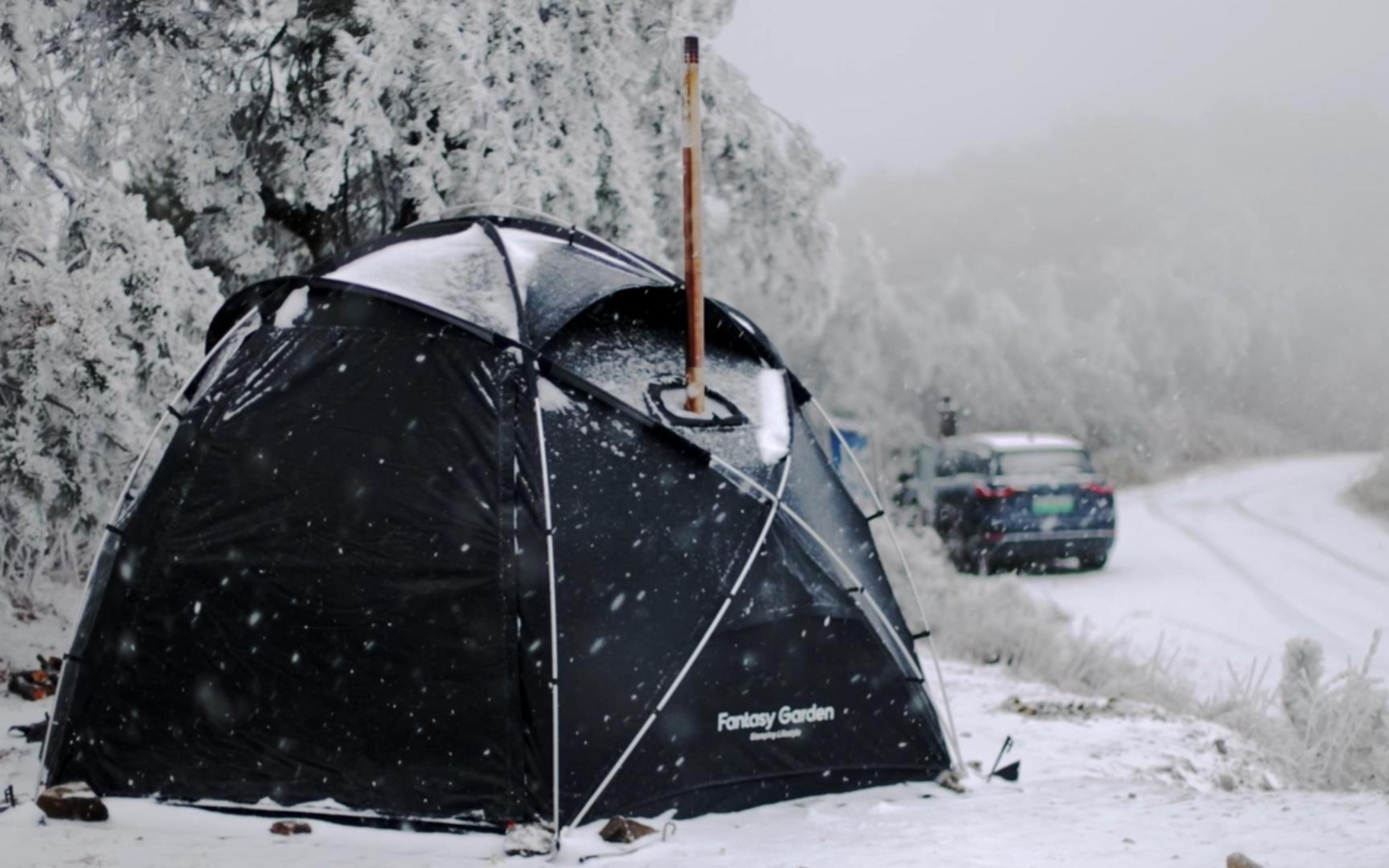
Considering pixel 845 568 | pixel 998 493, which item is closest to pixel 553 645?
pixel 845 568

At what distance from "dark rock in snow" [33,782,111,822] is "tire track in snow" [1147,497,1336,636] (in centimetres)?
988

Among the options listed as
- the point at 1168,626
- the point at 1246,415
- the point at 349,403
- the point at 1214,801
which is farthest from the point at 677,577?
the point at 1246,415

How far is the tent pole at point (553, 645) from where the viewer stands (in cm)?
443

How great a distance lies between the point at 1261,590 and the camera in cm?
1257

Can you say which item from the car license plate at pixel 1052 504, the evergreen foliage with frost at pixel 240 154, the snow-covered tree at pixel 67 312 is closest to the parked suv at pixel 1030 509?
Answer: the car license plate at pixel 1052 504

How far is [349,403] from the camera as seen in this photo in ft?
16.2

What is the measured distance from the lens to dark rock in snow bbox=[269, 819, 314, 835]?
4.41 metres

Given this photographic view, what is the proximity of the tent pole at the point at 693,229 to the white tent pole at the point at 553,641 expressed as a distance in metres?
0.72

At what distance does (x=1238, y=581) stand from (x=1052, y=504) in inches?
81.5

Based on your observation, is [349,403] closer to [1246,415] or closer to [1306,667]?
[1306,667]

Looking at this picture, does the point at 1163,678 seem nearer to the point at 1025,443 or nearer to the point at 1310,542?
the point at 1025,443

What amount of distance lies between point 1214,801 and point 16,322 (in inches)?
242

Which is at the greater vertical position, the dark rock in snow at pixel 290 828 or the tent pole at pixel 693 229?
the tent pole at pixel 693 229

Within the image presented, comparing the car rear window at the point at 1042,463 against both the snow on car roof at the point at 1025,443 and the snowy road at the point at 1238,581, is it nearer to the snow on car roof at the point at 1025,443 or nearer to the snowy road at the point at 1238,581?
the snow on car roof at the point at 1025,443
